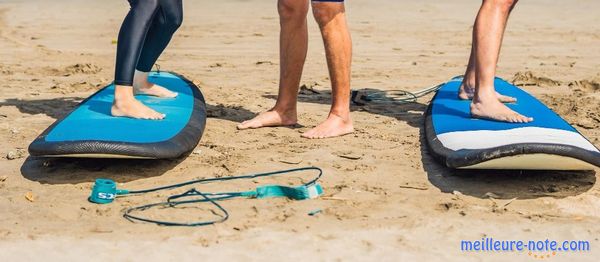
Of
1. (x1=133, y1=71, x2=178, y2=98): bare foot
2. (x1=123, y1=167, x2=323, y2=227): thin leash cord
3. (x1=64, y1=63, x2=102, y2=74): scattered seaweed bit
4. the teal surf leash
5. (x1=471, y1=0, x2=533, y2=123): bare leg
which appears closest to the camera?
(x1=123, y1=167, x2=323, y2=227): thin leash cord

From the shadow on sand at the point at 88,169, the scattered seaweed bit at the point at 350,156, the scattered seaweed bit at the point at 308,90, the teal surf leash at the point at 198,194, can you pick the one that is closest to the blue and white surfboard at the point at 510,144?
the scattered seaweed bit at the point at 350,156

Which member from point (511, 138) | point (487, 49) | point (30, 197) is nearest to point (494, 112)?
point (487, 49)

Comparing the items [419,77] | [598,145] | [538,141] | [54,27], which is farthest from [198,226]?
Result: [54,27]

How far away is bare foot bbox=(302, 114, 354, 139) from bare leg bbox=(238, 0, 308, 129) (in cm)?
30

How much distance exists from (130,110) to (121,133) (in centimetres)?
47

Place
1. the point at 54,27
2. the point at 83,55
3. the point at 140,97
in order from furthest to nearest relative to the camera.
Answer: the point at 54,27 < the point at 83,55 < the point at 140,97

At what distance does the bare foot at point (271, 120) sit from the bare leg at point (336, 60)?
296 mm

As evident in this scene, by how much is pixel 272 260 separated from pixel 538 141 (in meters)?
1.50

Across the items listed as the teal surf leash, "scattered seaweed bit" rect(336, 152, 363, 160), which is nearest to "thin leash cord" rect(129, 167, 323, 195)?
the teal surf leash

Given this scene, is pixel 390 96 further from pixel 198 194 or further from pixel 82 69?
pixel 198 194

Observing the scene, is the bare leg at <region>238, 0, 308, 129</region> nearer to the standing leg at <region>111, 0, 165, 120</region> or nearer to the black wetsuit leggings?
the black wetsuit leggings

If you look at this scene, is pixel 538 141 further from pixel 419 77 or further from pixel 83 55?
pixel 83 55

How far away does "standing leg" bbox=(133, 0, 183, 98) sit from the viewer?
16.6 ft

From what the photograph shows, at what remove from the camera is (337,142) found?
4.86m
